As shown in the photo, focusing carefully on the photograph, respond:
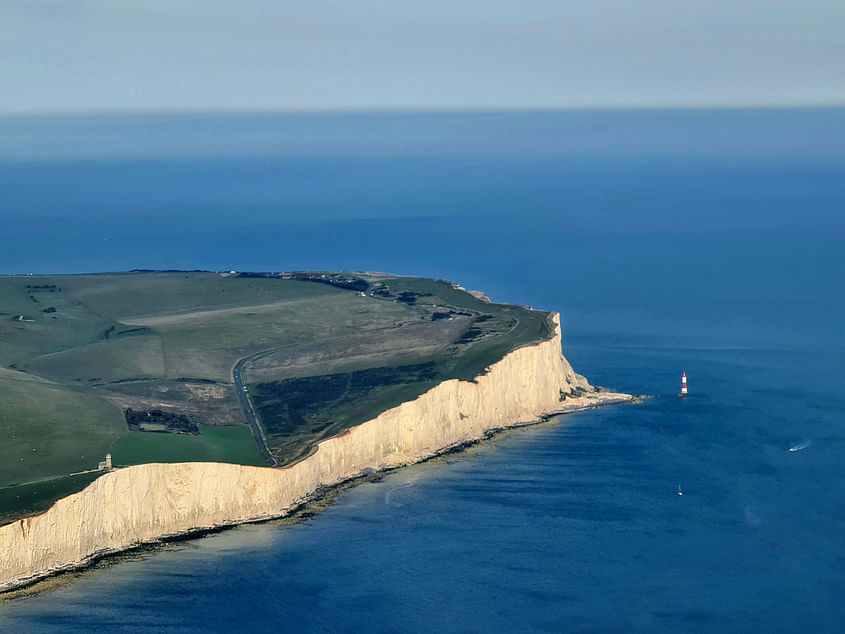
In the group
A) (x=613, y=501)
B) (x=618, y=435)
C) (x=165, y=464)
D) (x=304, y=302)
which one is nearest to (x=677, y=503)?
(x=613, y=501)

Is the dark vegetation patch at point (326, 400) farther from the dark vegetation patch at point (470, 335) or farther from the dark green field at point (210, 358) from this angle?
the dark vegetation patch at point (470, 335)

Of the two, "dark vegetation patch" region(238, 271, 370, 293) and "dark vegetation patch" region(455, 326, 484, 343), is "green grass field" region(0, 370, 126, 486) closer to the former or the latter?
"dark vegetation patch" region(455, 326, 484, 343)

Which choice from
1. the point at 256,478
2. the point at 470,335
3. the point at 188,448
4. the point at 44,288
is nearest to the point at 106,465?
the point at 188,448

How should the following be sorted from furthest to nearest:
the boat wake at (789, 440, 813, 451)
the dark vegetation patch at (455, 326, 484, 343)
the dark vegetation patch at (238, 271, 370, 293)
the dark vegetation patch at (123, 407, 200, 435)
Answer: the dark vegetation patch at (238, 271, 370, 293), the dark vegetation patch at (455, 326, 484, 343), the boat wake at (789, 440, 813, 451), the dark vegetation patch at (123, 407, 200, 435)

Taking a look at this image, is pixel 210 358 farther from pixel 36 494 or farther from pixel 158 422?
pixel 36 494

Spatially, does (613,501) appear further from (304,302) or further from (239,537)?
(304,302)

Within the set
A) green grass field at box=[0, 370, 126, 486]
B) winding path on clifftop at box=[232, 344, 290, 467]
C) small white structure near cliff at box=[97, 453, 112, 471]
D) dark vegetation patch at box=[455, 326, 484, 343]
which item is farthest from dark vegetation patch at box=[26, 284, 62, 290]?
small white structure near cliff at box=[97, 453, 112, 471]

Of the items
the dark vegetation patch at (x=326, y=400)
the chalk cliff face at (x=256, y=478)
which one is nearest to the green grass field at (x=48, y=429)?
the chalk cliff face at (x=256, y=478)
